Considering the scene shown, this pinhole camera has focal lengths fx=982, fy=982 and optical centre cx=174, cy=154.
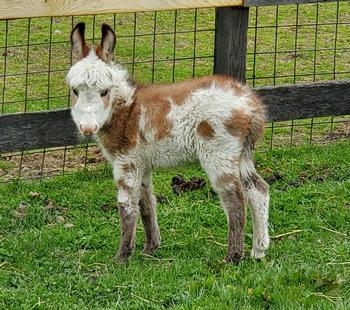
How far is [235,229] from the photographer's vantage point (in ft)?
21.6

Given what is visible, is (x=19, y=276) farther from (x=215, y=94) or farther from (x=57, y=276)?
(x=215, y=94)

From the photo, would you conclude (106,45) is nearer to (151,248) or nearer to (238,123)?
(238,123)

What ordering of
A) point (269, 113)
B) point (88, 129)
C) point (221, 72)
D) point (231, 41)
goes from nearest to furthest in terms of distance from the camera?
1. point (88, 129)
2. point (231, 41)
3. point (221, 72)
4. point (269, 113)

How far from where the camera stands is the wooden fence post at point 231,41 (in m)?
7.98

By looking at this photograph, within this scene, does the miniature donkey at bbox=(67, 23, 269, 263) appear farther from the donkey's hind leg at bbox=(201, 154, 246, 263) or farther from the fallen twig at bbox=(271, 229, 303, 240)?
the fallen twig at bbox=(271, 229, 303, 240)

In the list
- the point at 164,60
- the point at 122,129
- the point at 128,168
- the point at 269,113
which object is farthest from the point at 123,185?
the point at 164,60

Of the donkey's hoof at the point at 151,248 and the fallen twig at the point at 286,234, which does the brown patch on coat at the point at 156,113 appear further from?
the fallen twig at the point at 286,234

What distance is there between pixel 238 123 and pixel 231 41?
175cm

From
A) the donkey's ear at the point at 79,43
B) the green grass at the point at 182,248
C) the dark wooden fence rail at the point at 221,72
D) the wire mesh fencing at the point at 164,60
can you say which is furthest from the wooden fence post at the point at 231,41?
the donkey's ear at the point at 79,43

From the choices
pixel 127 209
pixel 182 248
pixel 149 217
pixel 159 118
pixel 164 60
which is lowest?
pixel 182 248

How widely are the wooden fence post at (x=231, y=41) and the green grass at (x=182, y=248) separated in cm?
103

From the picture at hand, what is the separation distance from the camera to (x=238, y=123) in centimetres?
645

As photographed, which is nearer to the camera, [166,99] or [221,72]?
[166,99]

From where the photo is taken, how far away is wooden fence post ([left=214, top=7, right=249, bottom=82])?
798 centimetres
